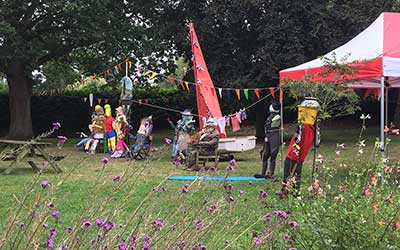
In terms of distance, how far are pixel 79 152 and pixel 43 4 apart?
15.9 ft

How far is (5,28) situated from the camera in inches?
600

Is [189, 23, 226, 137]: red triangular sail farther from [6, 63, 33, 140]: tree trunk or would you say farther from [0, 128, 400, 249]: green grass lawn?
[6, 63, 33, 140]: tree trunk

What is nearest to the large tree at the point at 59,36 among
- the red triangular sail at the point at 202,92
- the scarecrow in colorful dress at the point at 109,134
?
the scarecrow in colorful dress at the point at 109,134

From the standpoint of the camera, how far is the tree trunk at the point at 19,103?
1948 centimetres

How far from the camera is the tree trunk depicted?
19484 millimetres

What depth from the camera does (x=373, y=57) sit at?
8.52 meters

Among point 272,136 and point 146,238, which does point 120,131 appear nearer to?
point 272,136

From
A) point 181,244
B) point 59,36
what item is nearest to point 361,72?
point 181,244

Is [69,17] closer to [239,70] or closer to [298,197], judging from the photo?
[239,70]

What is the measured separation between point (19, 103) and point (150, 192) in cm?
1817

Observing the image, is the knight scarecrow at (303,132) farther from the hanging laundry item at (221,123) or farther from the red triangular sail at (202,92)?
the hanging laundry item at (221,123)

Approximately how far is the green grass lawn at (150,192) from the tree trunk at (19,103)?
3.27 meters

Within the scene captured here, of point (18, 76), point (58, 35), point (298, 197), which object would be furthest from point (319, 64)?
point (18, 76)

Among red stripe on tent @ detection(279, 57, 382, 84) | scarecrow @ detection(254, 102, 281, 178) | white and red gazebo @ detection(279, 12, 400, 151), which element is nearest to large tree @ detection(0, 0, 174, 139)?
scarecrow @ detection(254, 102, 281, 178)
